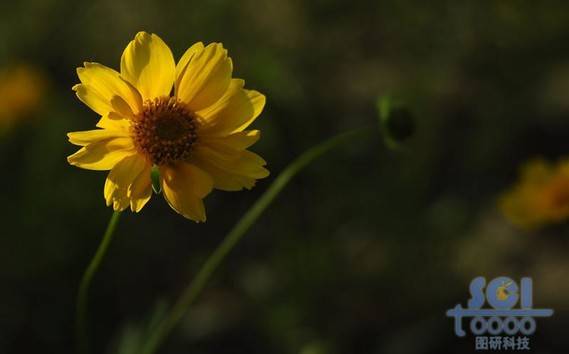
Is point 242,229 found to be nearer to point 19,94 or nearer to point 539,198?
point 539,198

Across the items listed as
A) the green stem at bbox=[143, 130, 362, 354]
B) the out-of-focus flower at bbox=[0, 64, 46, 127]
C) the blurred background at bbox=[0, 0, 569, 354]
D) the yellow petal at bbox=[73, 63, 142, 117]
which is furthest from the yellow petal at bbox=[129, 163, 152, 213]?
the out-of-focus flower at bbox=[0, 64, 46, 127]

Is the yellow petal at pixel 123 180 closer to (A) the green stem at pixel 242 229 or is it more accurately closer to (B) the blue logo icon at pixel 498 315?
(A) the green stem at pixel 242 229

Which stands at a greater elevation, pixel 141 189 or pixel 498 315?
pixel 498 315

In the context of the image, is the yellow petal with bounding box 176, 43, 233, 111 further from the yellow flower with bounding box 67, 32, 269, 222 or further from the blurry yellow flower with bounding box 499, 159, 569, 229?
the blurry yellow flower with bounding box 499, 159, 569, 229

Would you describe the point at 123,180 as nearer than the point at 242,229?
Yes

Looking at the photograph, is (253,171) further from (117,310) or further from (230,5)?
(230,5)

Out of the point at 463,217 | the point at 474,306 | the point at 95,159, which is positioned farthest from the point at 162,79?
the point at 463,217

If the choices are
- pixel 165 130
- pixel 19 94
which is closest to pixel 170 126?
pixel 165 130
